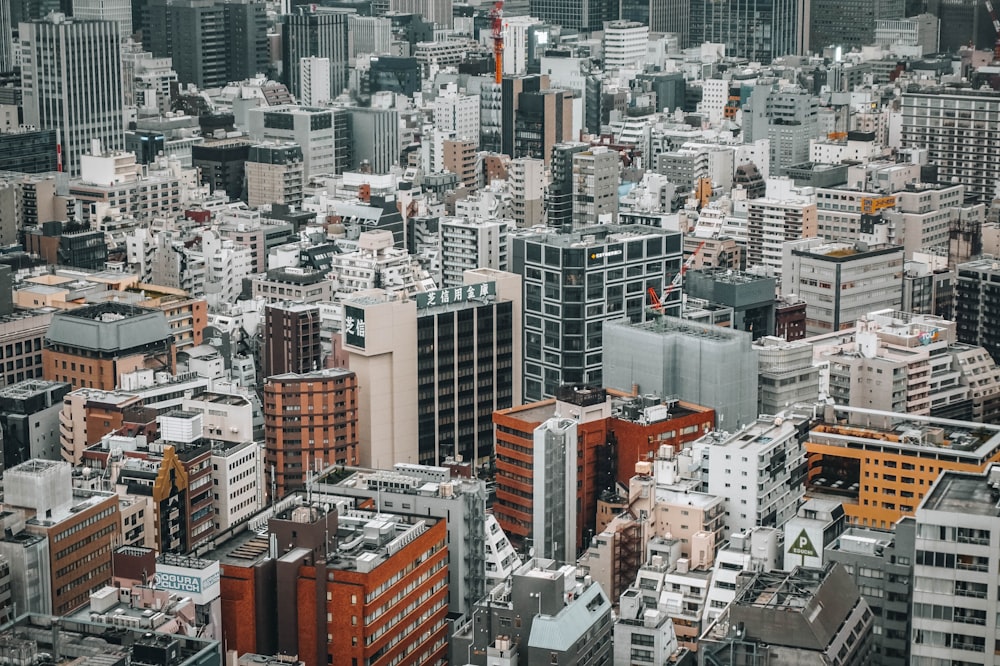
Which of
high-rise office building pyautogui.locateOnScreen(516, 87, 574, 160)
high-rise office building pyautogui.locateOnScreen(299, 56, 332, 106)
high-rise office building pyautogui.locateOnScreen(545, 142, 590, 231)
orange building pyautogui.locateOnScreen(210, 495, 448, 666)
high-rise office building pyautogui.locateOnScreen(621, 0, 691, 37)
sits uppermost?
high-rise office building pyautogui.locateOnScreen(621, 0, 691, 37)

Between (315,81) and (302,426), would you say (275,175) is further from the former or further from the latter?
(302,426)

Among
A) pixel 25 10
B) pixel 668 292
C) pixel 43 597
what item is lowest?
pixel 43 597

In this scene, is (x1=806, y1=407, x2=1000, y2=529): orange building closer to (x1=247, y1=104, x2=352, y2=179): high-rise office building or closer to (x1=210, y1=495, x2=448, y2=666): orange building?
(x1=210, y1=495, x2=448, y2=666): orange building

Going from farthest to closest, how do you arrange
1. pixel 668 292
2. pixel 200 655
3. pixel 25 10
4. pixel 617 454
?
1. pixel 25 10
2. pixel 668 292
3. pixel 617 454
4. pixel 200 655

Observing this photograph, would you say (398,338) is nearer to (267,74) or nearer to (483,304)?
A: (483,304)

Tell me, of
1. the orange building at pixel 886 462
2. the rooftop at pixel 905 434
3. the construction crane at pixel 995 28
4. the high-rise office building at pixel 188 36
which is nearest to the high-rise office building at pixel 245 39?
the high-rise office building at pixel 188 36

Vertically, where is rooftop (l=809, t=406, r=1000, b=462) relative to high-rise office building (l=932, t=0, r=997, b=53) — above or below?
below

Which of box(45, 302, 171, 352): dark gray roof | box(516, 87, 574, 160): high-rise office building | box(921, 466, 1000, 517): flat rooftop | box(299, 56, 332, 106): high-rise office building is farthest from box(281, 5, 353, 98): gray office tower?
box(921, 466, 1000, 517): flat rooftop

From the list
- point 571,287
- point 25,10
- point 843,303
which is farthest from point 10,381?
point 25,10
